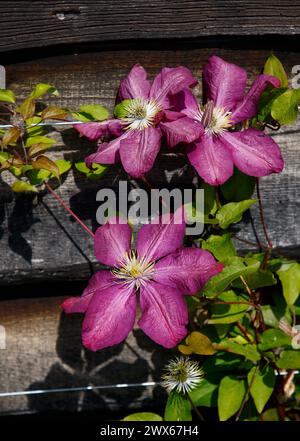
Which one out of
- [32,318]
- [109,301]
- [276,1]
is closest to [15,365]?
[32,318]

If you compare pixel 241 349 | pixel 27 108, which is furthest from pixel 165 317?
pixel 27 108

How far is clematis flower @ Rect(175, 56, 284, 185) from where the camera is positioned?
84cm

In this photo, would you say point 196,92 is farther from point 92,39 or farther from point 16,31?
point 16,31

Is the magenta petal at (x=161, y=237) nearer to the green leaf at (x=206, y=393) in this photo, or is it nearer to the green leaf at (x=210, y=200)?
the green leaf at (x=210, y=200)

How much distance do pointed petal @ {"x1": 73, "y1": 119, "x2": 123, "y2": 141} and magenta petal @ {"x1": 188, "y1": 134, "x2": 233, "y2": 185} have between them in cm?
13

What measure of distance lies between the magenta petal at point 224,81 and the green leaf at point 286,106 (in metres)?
0.07

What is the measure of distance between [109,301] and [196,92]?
1.28 ft

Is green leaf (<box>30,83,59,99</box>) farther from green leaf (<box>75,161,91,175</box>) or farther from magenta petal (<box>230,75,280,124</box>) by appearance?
magenta petal (<box>230,75,280,124</box>)

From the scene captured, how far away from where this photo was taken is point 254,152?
85cm

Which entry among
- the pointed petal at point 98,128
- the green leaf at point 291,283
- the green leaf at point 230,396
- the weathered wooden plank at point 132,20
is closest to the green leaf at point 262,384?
the green leaf at point 230,396

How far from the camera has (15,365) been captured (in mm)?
1016

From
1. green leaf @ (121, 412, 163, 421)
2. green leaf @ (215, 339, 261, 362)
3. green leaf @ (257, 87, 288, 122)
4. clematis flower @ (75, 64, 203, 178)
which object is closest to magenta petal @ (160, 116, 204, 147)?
clematis flower @ (75, 64, 203, 178)

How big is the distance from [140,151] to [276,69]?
263 mm

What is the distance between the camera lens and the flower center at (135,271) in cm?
84
